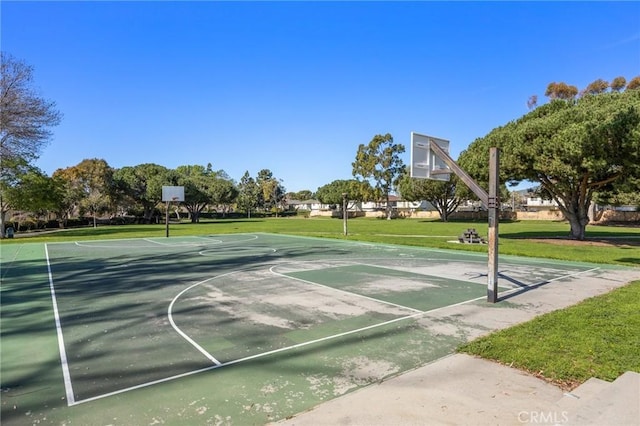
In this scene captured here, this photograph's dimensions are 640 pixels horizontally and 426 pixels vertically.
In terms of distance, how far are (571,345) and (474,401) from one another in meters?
2.27

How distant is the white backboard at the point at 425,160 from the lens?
28.4ft

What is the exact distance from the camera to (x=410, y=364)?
4566 millimetres

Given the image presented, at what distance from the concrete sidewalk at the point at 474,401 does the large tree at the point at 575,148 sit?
16.3 m

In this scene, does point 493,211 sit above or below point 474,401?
above

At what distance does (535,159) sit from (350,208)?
64.9 m

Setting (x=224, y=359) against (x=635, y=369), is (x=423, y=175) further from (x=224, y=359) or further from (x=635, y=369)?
(x=224, y=359)

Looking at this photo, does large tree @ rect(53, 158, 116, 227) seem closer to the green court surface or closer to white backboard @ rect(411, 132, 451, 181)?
the green court surface

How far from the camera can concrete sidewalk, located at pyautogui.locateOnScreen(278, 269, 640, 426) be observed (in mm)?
3154

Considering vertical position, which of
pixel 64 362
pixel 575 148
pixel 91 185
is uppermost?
pixel 91 185

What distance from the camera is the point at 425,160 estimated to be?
29.2 feet

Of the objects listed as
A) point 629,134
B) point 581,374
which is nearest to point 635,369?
point 581,374

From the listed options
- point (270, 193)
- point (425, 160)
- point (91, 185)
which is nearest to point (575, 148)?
point (425, 160)

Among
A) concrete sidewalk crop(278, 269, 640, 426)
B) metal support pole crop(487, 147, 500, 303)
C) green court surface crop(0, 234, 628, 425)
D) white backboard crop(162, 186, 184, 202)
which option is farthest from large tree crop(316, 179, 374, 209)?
concrete sidewalk crop(278, 269, 640, 426)

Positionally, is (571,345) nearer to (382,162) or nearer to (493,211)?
(493,211)
